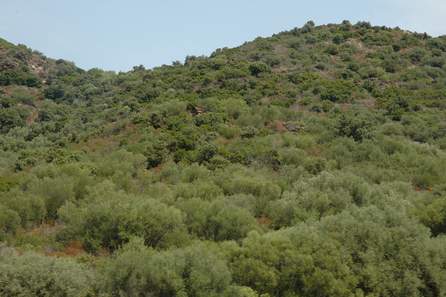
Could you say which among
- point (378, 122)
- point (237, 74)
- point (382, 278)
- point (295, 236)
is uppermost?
point (237, 74)

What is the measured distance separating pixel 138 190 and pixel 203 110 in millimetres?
18771

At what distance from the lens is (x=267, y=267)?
1666cm

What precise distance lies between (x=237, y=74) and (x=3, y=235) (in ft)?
131

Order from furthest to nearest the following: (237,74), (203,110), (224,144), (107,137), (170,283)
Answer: (237,74), (203,110), (107,137), (224,144), (170,283)

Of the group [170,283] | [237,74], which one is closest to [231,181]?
[170,283]

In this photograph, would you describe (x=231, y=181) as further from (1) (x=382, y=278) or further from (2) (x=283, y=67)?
(2) (x=283, y=67)

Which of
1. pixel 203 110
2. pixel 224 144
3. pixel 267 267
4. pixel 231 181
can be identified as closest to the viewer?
pixel 267 267

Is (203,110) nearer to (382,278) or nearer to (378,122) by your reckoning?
(378,122)

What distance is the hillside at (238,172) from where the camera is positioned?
54.4ft

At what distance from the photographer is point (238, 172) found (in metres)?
32.2

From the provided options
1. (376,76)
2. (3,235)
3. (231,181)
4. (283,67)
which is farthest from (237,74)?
(3,235)

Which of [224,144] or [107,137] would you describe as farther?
[107,137]

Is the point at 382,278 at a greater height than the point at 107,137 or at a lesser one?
lesser

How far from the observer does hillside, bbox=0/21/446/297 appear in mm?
16578
